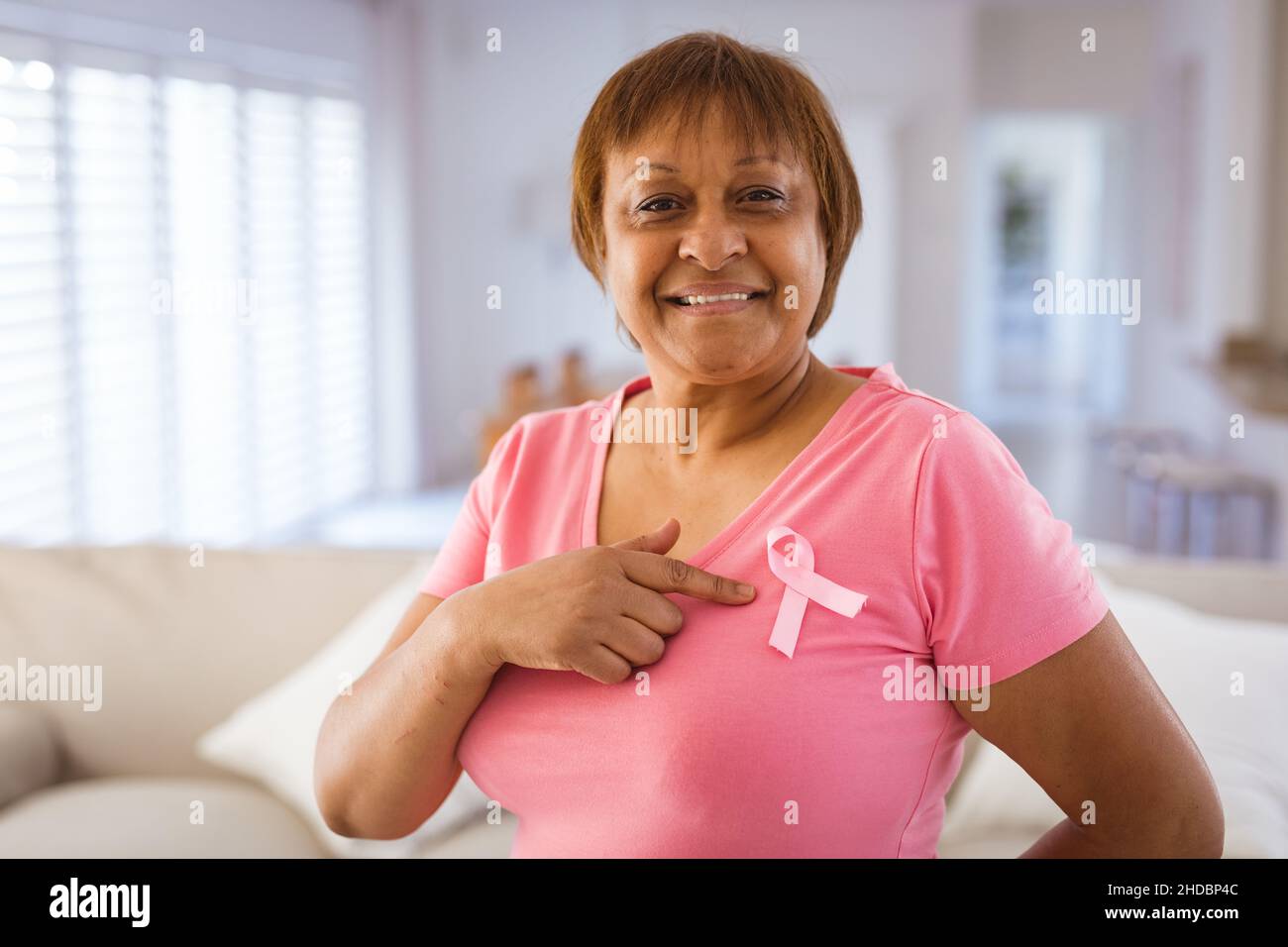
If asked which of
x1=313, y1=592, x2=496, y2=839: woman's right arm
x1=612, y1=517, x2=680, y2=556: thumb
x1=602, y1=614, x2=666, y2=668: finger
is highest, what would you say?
x1=612, y1=517, x2=680, y2=556: thumb

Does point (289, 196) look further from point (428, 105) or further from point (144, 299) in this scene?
point (428, 105)

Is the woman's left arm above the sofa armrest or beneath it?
above

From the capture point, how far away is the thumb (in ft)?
2.47

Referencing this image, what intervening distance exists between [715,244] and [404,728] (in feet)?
1.17

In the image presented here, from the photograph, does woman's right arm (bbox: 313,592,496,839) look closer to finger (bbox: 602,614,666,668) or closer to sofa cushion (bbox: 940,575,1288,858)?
finger (bbox: 602,614,666,668)

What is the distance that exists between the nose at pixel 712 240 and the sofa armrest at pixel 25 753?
1.00 metres

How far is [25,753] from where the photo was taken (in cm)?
136

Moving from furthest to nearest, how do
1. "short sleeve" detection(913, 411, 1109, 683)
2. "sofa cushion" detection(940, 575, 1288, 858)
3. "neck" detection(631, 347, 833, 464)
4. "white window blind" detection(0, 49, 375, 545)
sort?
"white window blind" detection(0, 49, 375, 545) → "sofa cushion" detection(940, 575, 1288, 858) → "neck" detection(631, 347, 833, 464) → "short sleeve" detection(913, 411, 1109, 683)

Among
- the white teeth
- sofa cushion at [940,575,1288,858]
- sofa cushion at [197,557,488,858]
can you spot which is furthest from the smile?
sofa cushion at [197,557,488,858]

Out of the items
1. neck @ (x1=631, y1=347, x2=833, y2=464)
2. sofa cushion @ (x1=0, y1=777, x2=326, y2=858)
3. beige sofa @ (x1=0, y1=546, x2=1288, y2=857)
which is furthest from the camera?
beige sofa @ (x1=0, y1=546, x2=1288, y2=857)

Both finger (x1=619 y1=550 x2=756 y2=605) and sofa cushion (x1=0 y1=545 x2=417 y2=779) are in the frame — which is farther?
sofa cushion (x1=0 y1=545 x2=417 y2=779)

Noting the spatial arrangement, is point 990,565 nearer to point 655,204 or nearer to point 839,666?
point 839,666

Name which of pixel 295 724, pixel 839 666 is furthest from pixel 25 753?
pixel 839 666
